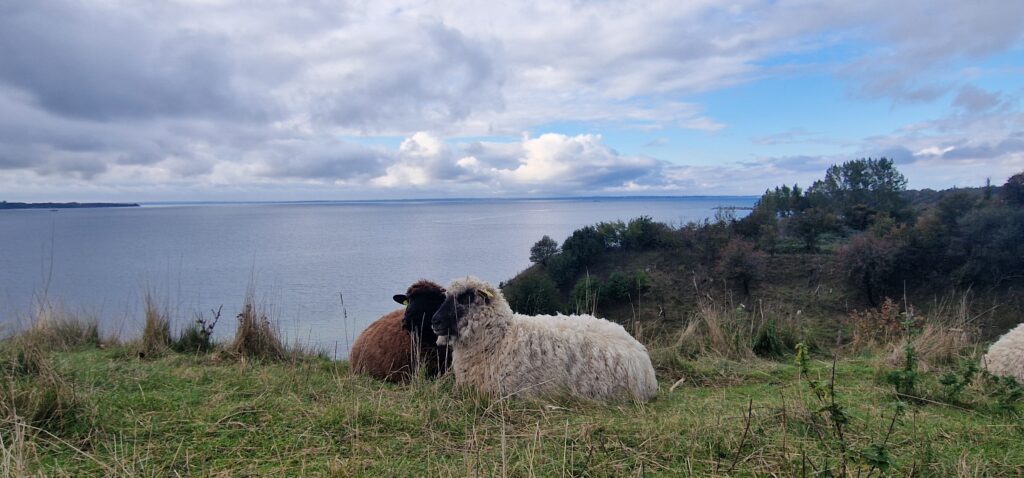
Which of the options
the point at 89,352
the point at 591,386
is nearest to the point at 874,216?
the point at 591,386

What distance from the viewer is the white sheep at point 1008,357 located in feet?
20.5

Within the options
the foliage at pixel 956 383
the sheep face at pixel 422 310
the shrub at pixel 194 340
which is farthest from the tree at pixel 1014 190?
the shrub at pixel 194 340

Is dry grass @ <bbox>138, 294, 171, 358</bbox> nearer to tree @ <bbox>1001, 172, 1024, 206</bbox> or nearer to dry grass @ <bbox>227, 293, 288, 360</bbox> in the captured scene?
dry grass @ <bbox>227, 293, 288, 360</bbox>

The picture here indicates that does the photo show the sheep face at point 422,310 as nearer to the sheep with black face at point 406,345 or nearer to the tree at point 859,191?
the sheep with black face at point 406,345

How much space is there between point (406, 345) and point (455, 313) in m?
0.97

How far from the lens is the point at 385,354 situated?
22.9 feet

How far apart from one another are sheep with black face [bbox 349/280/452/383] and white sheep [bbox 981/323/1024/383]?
6195 millimetres

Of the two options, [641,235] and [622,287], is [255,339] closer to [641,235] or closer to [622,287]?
[622,287]

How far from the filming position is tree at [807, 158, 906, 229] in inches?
1821

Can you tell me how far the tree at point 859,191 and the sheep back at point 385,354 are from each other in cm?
4811

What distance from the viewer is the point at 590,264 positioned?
43.8 meters

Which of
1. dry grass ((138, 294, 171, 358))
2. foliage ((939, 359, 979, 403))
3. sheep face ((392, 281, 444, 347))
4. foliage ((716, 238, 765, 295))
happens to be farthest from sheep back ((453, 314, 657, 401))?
foliage ((716, 238, 765, 295))

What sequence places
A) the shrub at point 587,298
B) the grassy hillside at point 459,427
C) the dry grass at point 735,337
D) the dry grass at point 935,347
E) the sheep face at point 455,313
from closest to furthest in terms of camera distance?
the grassy hillside at point 459,427, the sheep face at point 455,313, the dry grass at point 935,347, the dry grass at point 735,337, the shrub at point 587,298

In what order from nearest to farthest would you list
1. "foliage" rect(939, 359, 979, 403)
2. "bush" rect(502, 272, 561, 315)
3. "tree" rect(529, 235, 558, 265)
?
"foliage" rect(939, 359, 979, 403), "bush" rect(502, 272, 561, 315), "tree" rect(529, 235, 558, 265)
